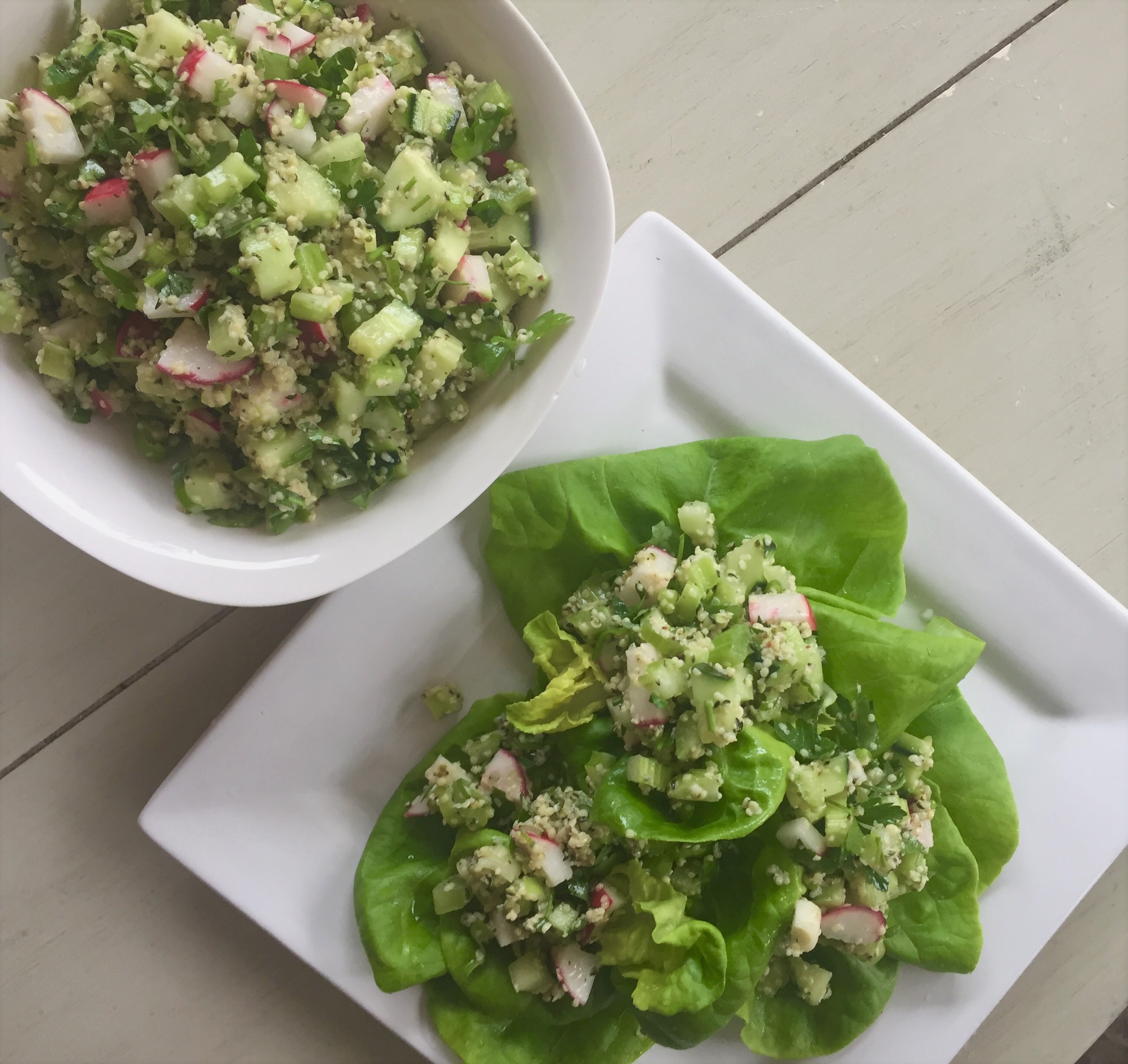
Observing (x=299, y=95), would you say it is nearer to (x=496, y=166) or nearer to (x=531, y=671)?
(x=496, y=166)

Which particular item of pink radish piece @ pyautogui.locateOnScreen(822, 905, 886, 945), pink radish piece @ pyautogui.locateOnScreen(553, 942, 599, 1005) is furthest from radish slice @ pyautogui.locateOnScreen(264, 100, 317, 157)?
pink radish piece @ pyautogui.locateOnScreen(822, 905, 886, 945)

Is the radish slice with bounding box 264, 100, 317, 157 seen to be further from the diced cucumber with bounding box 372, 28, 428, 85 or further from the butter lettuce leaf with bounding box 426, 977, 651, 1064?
the butter lettuce leaf with bounding box 426, 977, 651, 1064

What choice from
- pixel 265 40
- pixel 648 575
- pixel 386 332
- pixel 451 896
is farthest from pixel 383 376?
pixel 451 896

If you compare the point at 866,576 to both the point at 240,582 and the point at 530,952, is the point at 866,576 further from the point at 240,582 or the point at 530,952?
the point at 240,582

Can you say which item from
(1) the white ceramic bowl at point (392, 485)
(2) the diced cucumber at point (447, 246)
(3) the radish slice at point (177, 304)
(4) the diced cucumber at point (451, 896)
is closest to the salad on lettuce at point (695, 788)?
(4) the diced cucumber at point (451, 896)

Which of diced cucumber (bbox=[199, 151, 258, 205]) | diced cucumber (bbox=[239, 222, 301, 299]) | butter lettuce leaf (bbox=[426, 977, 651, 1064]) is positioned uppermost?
diced cucumber (bbox=[199, 151, 258, 205])
